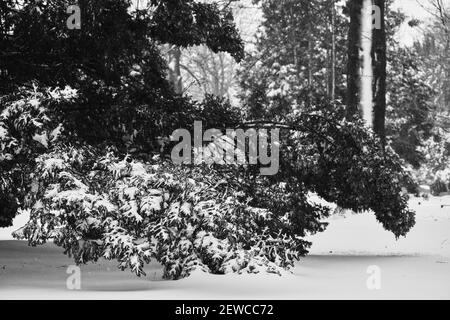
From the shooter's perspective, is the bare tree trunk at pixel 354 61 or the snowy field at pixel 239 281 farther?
the bare tree trunk at pixel 354 61

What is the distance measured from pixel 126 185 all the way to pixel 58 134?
0.92 metres

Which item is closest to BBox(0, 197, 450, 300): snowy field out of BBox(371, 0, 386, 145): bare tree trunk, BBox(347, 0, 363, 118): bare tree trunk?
BBox(371, 0, 386, 145): bare tree trunk

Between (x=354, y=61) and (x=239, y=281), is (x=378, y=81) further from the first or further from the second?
(x=239, y=281)

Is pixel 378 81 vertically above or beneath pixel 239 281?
above

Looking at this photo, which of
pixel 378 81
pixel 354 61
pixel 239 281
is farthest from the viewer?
pixel 354 61

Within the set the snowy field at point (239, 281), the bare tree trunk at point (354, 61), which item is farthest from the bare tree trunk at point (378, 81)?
the snowy field at point (239, 281)

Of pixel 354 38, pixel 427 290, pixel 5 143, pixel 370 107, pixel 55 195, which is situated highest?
pixel 354 38

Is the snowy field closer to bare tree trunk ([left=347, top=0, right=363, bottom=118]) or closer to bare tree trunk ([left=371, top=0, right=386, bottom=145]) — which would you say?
bare tree trunk ([left=371, top=0, right=386, bottom=145])

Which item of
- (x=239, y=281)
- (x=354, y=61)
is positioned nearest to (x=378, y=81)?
(x=354, y=61)

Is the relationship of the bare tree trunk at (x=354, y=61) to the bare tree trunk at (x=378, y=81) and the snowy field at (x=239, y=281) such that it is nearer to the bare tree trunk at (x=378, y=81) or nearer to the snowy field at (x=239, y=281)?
the bare tree trunk at (x=378, y=81)

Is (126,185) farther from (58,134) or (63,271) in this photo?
(63,271)

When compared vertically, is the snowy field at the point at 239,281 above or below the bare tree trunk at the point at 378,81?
below
